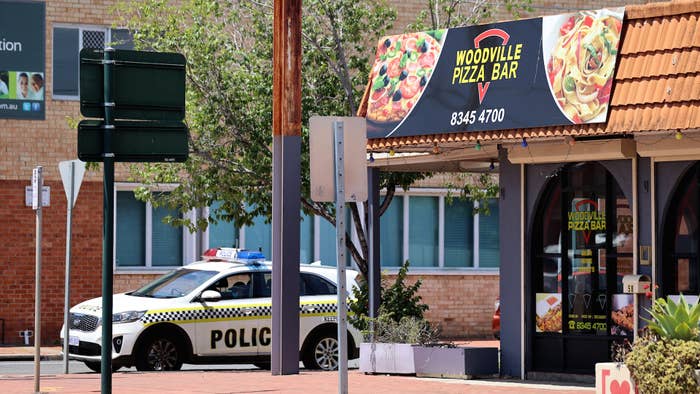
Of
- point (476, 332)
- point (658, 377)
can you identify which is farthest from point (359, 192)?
point (476, 332)

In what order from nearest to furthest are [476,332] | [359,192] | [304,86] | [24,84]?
[359,192] < [304,86] < [24,84] < [476,332]

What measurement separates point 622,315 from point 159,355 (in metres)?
6.80

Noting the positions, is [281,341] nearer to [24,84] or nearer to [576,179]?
[576,179]

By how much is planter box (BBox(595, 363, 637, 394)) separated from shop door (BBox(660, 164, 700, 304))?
10.5 feet

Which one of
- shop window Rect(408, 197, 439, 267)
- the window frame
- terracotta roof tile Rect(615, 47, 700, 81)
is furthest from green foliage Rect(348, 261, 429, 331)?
shop window Rect(408, 197, 439, 267)

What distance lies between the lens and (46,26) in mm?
27078

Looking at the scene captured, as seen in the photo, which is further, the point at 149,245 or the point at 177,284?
the point at 149,245

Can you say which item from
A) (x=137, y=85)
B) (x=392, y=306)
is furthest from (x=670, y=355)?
(x=392, y=306)

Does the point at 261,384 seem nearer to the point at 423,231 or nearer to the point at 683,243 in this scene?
the point at 683,243

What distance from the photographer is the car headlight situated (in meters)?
19.4

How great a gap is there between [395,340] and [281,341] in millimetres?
1574

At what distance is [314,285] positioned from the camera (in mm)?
21125

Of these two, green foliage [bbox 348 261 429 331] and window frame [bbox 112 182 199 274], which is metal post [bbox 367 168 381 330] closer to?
green foliage [bbox 348 261 429 331]

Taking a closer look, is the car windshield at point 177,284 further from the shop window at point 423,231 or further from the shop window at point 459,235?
the shop window at point 459,235
